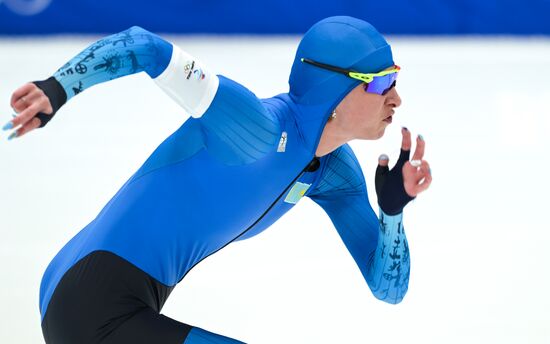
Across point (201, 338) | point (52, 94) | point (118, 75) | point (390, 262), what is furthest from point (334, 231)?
point (52, 94)

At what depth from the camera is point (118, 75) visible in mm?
2160

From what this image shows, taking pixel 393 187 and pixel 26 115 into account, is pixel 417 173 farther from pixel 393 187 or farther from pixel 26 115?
pixel 26 115

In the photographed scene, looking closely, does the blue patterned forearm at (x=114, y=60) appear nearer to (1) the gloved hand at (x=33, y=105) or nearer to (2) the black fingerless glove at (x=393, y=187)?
(1) the gloved hand at (x=33, y=105)

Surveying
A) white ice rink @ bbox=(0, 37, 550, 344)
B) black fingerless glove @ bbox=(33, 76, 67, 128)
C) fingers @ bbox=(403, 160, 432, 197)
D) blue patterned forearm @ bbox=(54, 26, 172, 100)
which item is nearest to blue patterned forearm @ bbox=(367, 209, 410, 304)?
fingers @ bbox=(403, 160, 432, 197)

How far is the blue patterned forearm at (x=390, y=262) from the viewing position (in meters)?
2.73

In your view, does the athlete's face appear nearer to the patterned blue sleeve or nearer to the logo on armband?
the patterned blue sleeve

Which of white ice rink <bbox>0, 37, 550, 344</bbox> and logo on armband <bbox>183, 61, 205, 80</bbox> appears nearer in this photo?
logo on armband <bbox>183, 61, 205, 80</bbox>

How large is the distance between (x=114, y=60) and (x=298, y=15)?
23.9 feet

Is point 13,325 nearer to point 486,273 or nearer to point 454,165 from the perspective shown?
point 486,273

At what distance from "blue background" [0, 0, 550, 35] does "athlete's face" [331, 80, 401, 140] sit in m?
6.55

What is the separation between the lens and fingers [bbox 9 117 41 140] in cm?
186

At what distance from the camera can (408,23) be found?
30.3 feet

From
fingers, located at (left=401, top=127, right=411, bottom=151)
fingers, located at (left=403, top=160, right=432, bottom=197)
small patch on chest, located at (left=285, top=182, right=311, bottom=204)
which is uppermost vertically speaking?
fingers, located at (left=401, top=127, right=411, bottom=151)

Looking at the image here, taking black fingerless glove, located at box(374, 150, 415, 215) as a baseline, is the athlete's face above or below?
above
